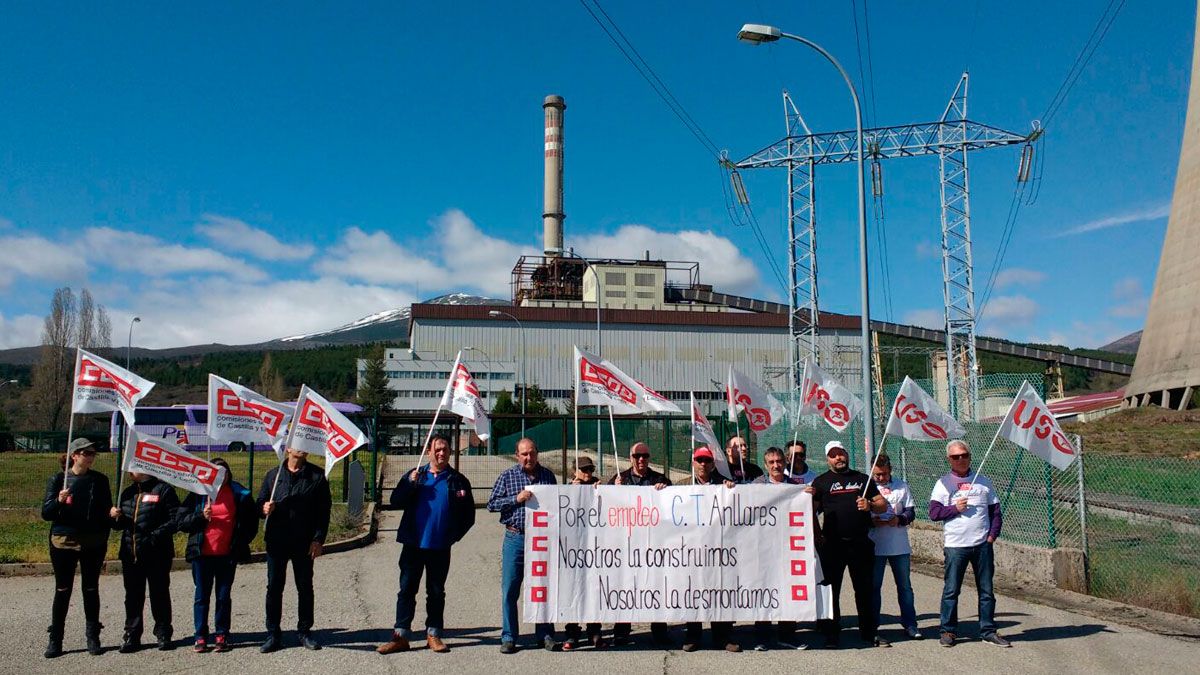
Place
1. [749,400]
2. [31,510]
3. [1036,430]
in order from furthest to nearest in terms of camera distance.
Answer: [31,510]
[749,400]
[1036,430]

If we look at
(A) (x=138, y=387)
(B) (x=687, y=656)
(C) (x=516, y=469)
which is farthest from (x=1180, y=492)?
(A) (x=138, y=387)

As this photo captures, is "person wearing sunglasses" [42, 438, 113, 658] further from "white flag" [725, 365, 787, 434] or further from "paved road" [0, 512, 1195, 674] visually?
"white flag" [725, 365, 787, 434]

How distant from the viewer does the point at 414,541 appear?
8375 mm

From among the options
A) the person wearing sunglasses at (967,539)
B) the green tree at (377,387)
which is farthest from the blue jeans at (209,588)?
the green tree at (377,387)

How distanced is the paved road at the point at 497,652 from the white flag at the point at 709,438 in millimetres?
1685

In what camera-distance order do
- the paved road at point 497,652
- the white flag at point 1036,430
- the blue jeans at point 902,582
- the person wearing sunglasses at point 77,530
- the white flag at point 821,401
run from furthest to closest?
the white flag at point 821,401 < the white flag at point 1036,430 < the blue jeans at point 902,582 < the person wearing sunglasses at point 77,530 < the paved road at point 497,652

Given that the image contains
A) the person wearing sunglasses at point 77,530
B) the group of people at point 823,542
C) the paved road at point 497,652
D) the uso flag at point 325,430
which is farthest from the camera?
the uso flag at point 325,430

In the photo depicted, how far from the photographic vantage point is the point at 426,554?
331 inches

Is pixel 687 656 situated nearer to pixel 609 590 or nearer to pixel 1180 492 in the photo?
pixel 609 590

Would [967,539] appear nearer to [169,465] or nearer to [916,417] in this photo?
[916,417]

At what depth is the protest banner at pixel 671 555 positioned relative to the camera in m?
8.53

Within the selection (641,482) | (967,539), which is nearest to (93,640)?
(641,482)

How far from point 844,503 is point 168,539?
6.14m

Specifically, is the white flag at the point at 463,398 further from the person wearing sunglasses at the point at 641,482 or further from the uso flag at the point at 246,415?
the person wearing sunglasses at the point at 641,482
